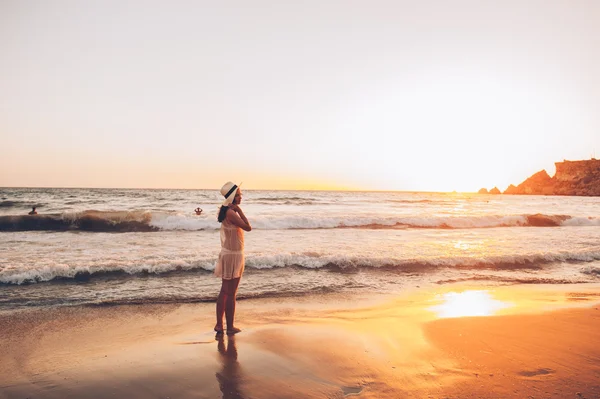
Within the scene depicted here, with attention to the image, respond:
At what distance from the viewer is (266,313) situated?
6.39 m

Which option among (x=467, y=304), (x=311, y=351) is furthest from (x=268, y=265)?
(x=311, y=351)

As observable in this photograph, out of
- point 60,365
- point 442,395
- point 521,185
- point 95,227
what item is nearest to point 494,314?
point 442,395

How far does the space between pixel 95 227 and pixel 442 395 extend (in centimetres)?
2245

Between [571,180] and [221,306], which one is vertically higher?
[571,180]

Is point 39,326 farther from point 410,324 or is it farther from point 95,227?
point 95,227

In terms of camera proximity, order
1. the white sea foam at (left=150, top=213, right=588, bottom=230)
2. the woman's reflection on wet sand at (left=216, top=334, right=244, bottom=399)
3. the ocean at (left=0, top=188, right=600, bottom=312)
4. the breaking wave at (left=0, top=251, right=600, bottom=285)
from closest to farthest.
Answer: the woman's reflection on wet sand at (left=216, top=334, right=244, bottom=399) → the ocean at (left=0, top=188, right=600, bottom=312) → the breaking wave at (left=0, top=251, right=600, bottom=285) → the white sea foam at (left=150, top=213, right=588, bottom=230)

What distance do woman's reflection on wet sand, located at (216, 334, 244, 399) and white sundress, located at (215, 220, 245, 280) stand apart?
0.91 m

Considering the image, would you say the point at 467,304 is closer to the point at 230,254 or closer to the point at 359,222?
the point at 230,254

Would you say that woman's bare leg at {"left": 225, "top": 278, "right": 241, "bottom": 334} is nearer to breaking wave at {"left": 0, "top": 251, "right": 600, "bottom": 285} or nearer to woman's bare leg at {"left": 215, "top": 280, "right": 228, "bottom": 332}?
woman's bare leg at {"left": 215, "top": 280, "right": 228, "bottom": 332}

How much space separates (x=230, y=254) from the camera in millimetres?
5184

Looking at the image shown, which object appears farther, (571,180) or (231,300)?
(571,180)

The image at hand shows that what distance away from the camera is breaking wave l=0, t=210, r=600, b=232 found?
20906 millimetres

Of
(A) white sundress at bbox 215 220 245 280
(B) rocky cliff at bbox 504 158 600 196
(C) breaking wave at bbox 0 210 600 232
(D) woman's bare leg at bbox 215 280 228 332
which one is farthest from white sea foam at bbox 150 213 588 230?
(B) rocky cliff at bbox 504 158 600 196

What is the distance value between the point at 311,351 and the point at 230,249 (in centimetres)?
180
